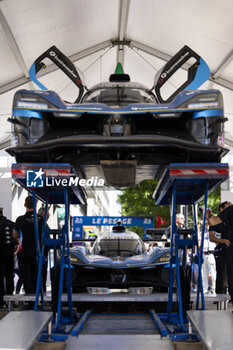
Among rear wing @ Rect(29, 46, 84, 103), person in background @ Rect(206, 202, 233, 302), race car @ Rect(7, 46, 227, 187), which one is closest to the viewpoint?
race car @ Rect(7, 46, 227, 187)

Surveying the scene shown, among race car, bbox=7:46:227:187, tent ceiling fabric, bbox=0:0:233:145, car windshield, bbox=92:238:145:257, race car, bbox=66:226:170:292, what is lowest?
race car, bbox=66:226:170:292

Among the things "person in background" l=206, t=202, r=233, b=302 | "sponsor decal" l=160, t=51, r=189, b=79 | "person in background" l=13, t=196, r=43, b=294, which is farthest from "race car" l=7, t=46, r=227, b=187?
"person in background" l=13, t=196, r=43, b=294

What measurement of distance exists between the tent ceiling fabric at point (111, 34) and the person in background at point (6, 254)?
6.24 metres

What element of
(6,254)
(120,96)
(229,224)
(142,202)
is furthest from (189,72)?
(142,202)

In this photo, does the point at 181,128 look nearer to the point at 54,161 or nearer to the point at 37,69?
the point at 54,161

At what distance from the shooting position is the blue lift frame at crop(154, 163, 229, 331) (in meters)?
4.57

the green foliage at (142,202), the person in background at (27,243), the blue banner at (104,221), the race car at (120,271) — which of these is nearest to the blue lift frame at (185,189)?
the race car at (120,271)

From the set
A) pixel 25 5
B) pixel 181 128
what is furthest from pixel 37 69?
pixel 25 5

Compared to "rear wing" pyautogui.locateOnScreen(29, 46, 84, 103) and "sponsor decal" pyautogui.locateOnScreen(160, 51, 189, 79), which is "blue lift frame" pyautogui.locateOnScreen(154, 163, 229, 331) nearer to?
"sponsor decal" pyautogui.locateOnScreen(160, 51, 189, 79)

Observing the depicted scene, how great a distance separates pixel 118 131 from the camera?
15.2ft

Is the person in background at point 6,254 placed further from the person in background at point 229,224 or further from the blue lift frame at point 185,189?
the person in background at point 229,224

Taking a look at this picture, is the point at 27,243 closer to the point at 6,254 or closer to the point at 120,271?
the point at 6,254

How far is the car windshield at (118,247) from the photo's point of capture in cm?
778

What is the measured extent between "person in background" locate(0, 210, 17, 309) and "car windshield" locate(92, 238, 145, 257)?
63.9 inches
